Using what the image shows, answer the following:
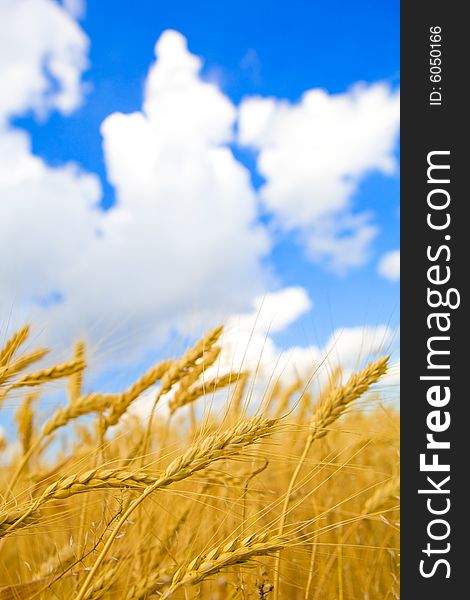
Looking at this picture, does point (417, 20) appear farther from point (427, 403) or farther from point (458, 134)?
point (427, 403)

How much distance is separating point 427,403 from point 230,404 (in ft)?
3.29

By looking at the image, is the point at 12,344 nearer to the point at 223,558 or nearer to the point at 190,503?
the point at 190,503

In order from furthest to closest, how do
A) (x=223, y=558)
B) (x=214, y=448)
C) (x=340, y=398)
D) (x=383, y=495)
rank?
(x=340, y=398), (x=383, y=495), (x=214, y=448), (x=223, y=558)

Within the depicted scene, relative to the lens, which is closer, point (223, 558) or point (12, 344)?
point (223, 558)

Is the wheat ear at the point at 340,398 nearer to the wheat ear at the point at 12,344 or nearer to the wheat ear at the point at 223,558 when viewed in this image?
the wheat ear at the point at 223,558

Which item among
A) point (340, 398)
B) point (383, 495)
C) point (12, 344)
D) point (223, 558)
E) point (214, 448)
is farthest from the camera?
point (12, 344)

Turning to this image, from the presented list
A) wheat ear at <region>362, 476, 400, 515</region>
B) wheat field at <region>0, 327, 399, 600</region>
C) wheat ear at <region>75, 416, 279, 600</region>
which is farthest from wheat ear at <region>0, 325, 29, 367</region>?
wheat ear at <region>362, 476, 400, 515</region>

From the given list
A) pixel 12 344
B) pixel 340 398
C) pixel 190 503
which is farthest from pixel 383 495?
pixel 12 344

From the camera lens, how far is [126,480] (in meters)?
1.43

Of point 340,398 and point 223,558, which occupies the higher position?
point 340,398

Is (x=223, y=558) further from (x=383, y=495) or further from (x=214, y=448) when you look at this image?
(x=383, y=495)

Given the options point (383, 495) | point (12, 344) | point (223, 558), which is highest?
point (12, 344)

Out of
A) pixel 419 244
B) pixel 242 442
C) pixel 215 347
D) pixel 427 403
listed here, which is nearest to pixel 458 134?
pixel 419 244

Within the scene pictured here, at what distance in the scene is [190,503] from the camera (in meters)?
2.12
